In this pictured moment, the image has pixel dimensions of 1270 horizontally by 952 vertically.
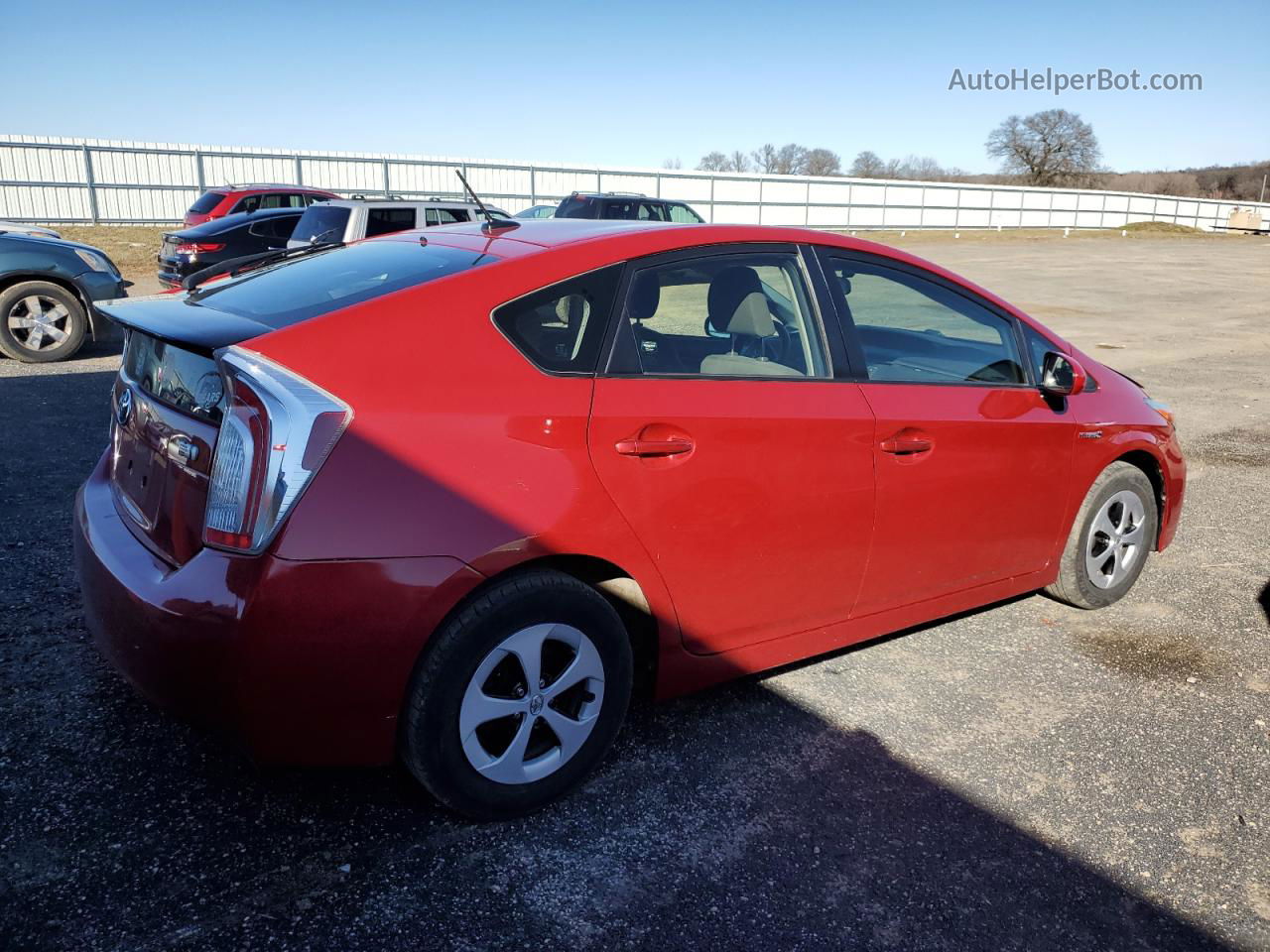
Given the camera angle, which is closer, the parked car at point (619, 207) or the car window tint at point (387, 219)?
the car window tint at point (387, 219)

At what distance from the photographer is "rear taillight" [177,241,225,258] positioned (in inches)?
514

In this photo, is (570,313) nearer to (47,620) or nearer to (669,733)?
(669,733)

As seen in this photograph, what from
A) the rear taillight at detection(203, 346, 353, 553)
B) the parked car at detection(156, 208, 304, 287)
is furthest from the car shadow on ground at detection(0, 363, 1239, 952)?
the parked car at detection(156, 208, 304, 287)

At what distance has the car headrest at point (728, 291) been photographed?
3379mm

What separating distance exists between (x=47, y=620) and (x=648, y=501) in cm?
262

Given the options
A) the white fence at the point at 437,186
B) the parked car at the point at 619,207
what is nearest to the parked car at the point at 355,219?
the parked car at the point at 619,207

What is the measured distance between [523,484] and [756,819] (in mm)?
1187

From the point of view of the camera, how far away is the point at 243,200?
17719 millimetres

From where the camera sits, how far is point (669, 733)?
3312mm

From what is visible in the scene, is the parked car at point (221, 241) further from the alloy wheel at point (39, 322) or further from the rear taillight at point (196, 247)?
the alloy wheel at point (39, 322)

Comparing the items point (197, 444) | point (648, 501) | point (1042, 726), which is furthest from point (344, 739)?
point (1042, 726)

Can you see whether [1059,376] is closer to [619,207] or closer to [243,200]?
[619,207]

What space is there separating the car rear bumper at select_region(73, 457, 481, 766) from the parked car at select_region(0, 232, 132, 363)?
820cm

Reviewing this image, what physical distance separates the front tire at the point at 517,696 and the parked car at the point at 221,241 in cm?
1167
